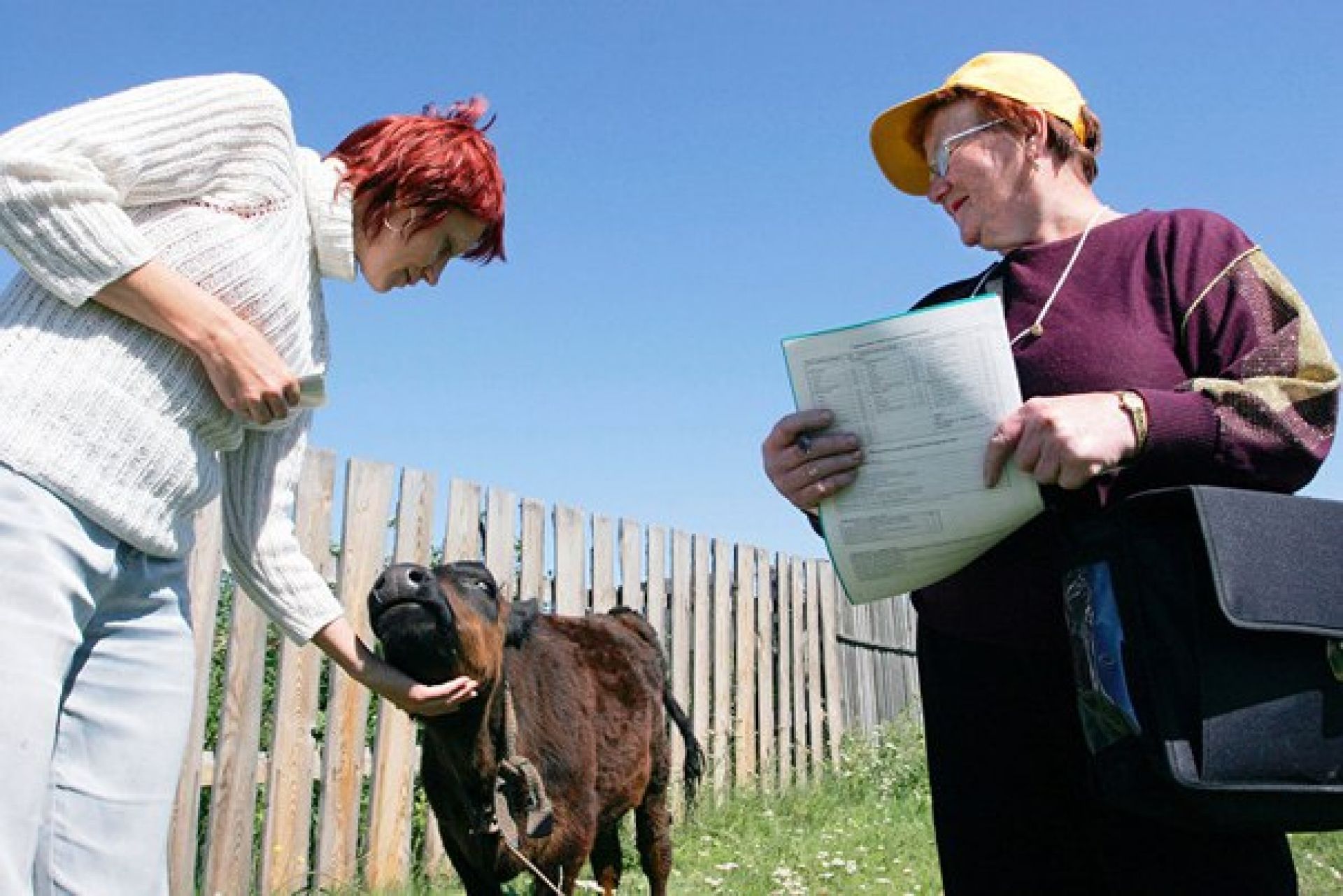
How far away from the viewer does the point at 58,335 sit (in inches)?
72.0

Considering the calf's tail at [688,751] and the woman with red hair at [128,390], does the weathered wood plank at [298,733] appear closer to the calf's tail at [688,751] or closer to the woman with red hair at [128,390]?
the calf's tail at [688,751]

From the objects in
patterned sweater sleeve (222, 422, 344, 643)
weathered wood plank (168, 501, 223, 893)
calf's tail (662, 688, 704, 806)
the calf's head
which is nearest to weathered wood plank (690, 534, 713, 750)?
calf's tail (662, 688, 704, 806)

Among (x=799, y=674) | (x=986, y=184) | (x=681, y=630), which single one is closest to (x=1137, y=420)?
(x=986, y=184)

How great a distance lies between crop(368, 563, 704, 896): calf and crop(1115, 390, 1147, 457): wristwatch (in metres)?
2.32

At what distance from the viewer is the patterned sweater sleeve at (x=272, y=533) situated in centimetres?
236

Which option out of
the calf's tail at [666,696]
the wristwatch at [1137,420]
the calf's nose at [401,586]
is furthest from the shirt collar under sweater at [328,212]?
the calf's tail at [666,696]

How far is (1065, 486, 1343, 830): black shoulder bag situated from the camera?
151 cm

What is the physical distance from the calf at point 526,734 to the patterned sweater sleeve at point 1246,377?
2349mm

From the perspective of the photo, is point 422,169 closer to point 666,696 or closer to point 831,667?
point 666,696

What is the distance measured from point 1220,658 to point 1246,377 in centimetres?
41

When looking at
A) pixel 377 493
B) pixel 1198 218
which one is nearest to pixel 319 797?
pixel 377 493

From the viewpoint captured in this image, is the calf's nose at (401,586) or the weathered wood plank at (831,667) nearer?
the calf's nose at (401,586)

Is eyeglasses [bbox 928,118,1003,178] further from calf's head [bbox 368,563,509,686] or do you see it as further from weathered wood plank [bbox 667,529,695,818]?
weathered wood plank [bbox 667,529,695,818]

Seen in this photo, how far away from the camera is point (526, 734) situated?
15.0 ft
